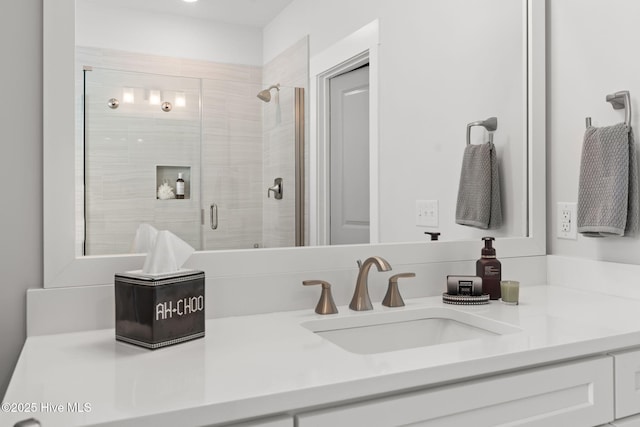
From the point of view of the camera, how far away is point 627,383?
40.6 inches

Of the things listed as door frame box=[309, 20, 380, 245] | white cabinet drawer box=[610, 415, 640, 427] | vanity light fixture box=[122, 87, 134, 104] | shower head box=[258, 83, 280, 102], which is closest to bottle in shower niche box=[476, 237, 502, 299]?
door frame box=[309, 20, 380, 245]

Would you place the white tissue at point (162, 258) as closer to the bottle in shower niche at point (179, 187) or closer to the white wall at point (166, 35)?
the bottle in shower niche at point (179, 187)

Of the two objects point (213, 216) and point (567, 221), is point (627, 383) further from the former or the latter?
point (213, 216)

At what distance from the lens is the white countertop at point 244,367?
682 millimetres

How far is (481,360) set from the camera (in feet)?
2.83

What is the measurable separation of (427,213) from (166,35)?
87 cm

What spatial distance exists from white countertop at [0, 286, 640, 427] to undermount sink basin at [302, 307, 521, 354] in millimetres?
43

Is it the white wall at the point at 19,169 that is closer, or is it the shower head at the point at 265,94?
the white wall at the point at 19,169

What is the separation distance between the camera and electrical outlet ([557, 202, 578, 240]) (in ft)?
5.14

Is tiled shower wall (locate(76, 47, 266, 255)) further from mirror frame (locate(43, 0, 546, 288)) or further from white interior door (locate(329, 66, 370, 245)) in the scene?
white interior door (locate(329, 66, 370, 245))

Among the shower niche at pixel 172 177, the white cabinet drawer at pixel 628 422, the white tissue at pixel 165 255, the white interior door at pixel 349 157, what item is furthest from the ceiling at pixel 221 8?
the white cabinet drawer at pixel 628 422

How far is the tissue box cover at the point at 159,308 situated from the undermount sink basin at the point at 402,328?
28 centimetres

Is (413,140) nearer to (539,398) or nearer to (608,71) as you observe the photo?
(608,71)

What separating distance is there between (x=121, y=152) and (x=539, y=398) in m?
0.98
